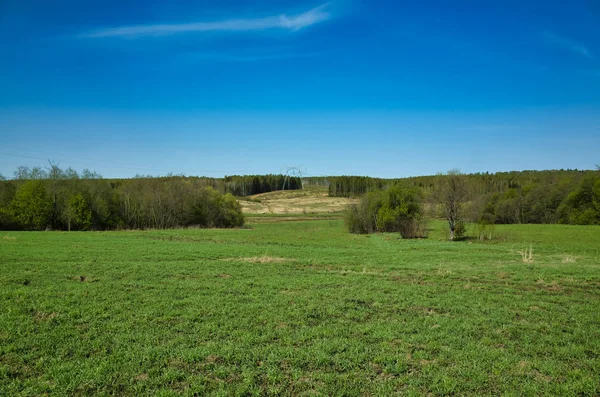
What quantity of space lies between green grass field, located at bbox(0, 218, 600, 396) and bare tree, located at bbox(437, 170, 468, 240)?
92.4 feet

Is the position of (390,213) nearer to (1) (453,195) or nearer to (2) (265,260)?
(1) (453,195)

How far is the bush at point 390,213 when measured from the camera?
5638 cm

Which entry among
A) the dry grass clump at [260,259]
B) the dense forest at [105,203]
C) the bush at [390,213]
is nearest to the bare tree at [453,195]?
the bush at [390,213]

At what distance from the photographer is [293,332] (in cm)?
1080

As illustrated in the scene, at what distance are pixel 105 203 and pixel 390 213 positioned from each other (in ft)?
173

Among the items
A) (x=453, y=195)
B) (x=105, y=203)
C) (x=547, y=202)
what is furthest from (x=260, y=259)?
(x=547, y=202)

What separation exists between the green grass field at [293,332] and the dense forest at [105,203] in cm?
5118

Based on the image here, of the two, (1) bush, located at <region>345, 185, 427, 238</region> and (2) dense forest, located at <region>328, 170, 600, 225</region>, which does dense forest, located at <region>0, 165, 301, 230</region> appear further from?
(2) dense forest, located at <region>328, 170, 600, 225</region>

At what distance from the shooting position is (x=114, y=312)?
12.5m

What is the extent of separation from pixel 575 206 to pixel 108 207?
320 ft

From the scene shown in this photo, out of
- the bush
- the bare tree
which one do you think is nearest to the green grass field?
the bare tree

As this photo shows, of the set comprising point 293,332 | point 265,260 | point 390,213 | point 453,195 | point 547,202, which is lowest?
point 265,260

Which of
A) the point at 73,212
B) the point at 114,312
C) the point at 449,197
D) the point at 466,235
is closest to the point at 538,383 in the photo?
the point at 114,312

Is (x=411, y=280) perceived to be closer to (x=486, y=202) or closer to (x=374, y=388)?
(x=374, y=388)
